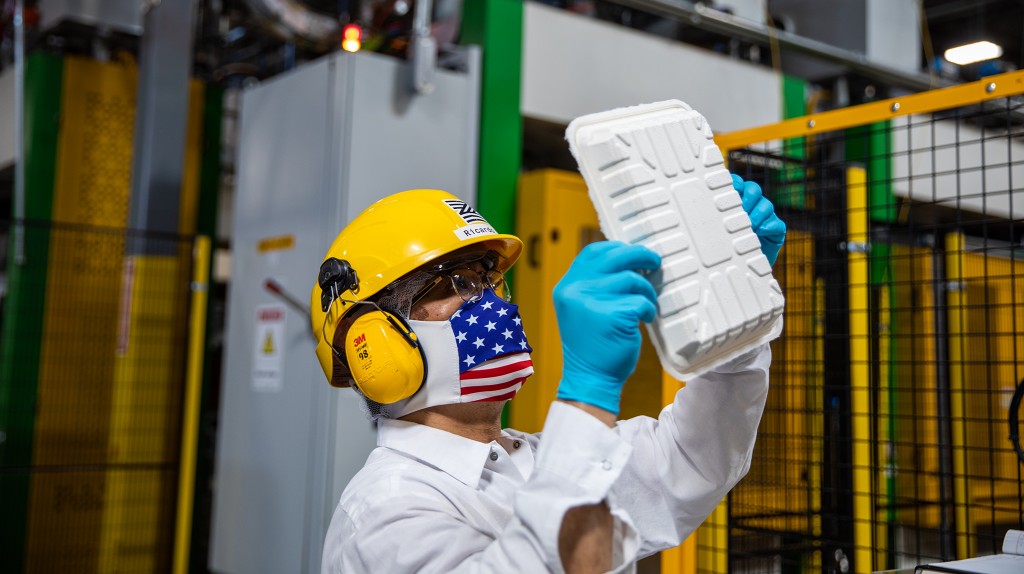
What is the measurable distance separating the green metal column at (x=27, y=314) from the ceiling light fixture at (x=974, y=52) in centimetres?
531

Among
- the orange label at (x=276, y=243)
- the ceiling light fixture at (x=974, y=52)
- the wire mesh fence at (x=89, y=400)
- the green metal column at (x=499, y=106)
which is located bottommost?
the wire mesh fence at (x=89, y=400)

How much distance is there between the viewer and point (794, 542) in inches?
135

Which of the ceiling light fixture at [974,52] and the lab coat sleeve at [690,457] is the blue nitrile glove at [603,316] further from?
the ceiling light fixture at [974,52]

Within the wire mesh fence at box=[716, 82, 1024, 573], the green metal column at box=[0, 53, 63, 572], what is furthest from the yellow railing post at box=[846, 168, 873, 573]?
the green metal column at box=[0, 53, 63, 572]

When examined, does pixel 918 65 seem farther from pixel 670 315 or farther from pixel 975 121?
pixel 670 315

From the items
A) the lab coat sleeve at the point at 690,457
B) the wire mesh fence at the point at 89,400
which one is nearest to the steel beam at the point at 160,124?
the wire mesh fence at the point at 89,400

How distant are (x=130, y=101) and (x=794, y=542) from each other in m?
4.19

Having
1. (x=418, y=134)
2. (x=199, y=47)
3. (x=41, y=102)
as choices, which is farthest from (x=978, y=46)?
(x=41, y=102)

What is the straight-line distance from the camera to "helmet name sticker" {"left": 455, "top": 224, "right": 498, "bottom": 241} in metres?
1.97

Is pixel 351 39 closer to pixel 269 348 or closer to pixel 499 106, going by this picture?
pixel 499 106

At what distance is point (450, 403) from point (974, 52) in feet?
16.9

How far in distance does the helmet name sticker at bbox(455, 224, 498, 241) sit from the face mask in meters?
0.16

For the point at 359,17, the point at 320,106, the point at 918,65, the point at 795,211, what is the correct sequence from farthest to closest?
the point at 918,65 < the point at 359,17 < the point at 320,106 < the point at 795,211

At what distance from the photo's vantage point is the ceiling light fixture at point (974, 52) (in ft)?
18.1
